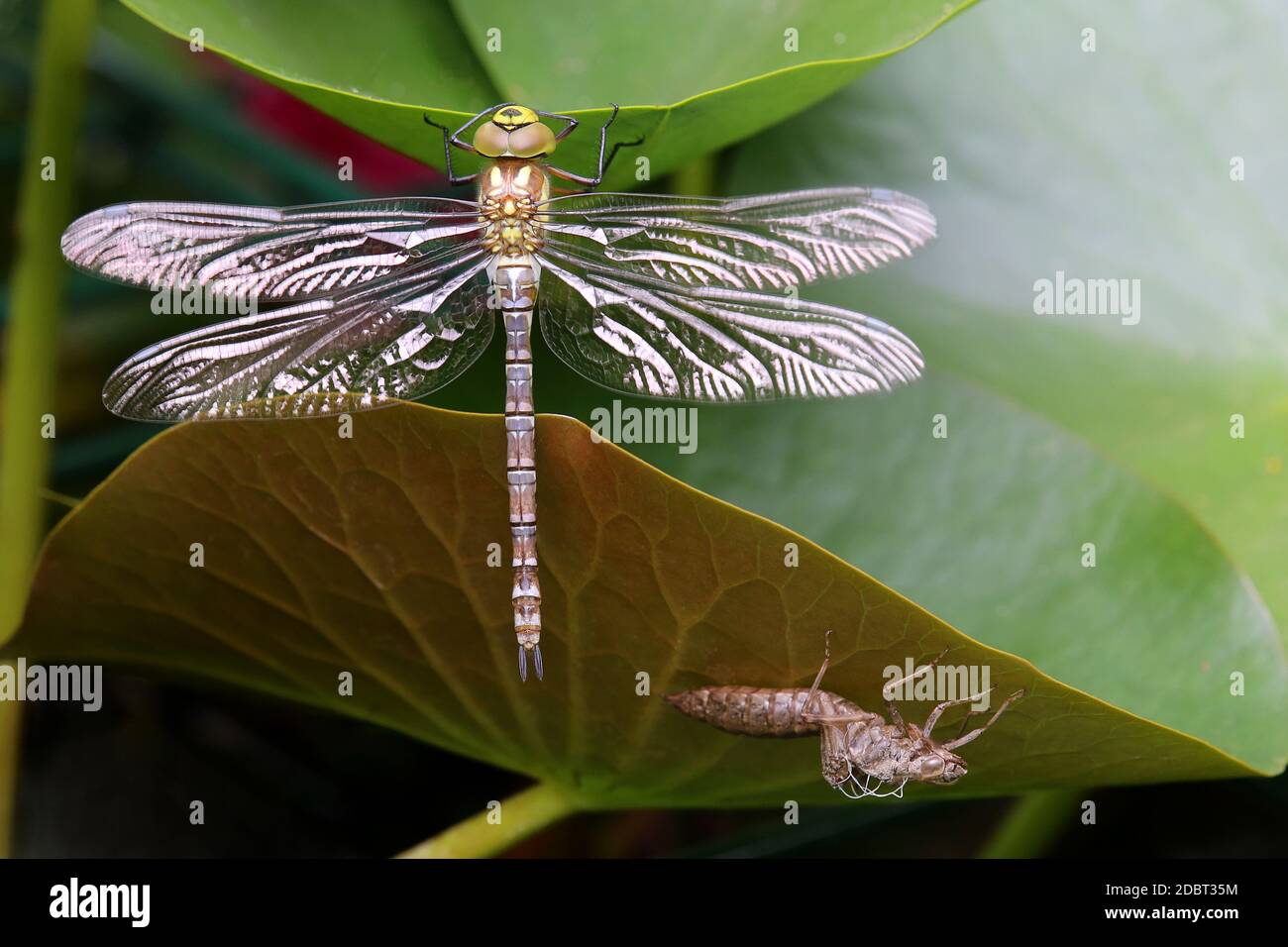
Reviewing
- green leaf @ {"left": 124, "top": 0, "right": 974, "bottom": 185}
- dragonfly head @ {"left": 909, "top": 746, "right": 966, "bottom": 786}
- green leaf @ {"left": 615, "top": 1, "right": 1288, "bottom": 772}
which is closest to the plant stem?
green leaf @ {"left": 124, "top": 0, "right": 974, "bottom": 185}

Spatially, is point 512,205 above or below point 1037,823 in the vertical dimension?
above

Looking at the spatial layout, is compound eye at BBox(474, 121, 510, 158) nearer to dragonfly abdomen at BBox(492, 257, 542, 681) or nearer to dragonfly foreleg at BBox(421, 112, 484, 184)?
dragonfly foreleg at BBox(421, 112, 484, 184)

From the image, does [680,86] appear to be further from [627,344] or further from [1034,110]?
[1034,110]

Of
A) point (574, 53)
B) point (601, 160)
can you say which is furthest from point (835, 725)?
point (574, 53)

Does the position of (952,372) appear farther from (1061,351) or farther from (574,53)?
(574,53)

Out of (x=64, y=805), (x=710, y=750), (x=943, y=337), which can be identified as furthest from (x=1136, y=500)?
(x=64, y=805)

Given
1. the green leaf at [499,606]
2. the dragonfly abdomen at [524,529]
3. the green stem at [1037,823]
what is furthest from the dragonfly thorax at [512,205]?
the green stem at [1037,823]
